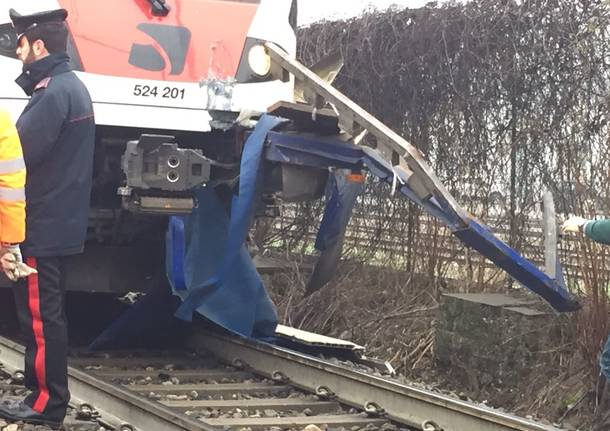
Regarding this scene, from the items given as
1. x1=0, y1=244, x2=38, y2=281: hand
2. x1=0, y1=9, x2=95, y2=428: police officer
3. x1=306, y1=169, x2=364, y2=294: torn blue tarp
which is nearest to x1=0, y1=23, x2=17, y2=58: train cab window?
x1=0, y1=9, x2=95, y2=428: police officer

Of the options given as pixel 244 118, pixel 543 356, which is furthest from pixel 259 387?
pixel 543 356

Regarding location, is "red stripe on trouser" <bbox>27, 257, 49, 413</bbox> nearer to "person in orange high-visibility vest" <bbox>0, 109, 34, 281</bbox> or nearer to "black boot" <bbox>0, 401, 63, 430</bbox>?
"black boot" <bbox>0, 401, 63, 430</bbox>

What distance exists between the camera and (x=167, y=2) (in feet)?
23.3

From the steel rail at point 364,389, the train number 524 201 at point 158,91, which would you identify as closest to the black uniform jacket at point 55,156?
the train number 524 201 at point 158,91

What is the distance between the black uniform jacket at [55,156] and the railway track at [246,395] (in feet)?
3.21

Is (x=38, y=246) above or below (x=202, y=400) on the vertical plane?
above

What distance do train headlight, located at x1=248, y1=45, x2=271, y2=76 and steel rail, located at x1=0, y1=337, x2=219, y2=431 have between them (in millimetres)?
2473

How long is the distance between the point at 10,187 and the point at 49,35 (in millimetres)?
967

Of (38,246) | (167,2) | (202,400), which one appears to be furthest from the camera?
(167,2)

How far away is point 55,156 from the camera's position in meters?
5.20

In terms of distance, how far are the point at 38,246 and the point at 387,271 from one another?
5.80 meters

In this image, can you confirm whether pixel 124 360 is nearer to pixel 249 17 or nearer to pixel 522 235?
pixel 249 17

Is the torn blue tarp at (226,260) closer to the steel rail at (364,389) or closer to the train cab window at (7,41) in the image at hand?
the steel rail at (364,389)

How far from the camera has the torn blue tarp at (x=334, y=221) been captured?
7059mm
